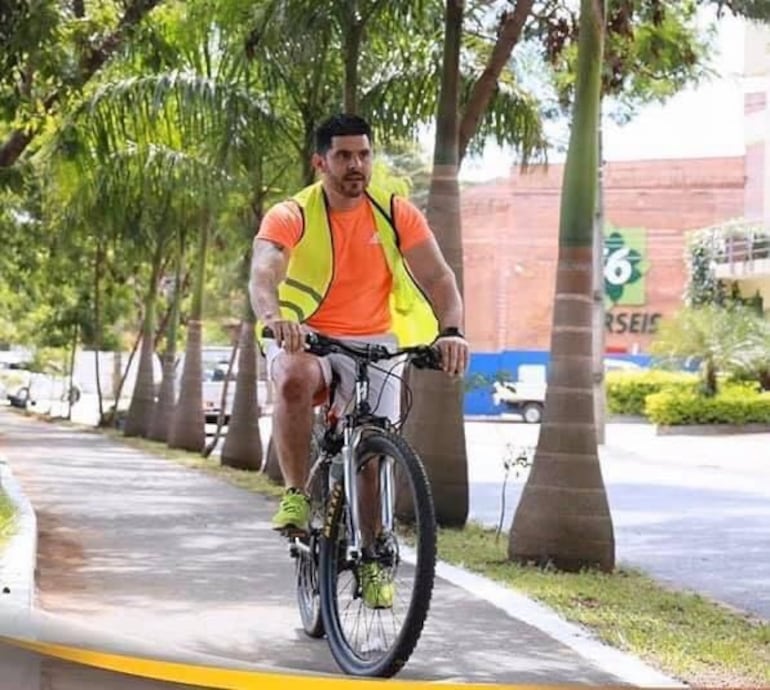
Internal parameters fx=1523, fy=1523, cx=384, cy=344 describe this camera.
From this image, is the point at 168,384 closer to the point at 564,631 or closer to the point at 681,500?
the point at 681,500

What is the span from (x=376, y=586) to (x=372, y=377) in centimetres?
52

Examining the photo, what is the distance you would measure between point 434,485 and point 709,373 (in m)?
1.64

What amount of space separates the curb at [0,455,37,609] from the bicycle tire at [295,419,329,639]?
2.34 ft

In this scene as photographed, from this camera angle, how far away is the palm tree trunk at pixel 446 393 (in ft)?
23.7

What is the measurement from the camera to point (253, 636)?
359 cm

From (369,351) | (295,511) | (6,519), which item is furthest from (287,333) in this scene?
(6,519)

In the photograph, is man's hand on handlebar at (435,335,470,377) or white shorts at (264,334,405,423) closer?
man's hand on handlebar at (435,335,470,377)

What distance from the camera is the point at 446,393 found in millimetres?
8195

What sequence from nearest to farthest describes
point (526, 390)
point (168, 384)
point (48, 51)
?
point (48, 51) < point (526, 390) < point (168, 384)

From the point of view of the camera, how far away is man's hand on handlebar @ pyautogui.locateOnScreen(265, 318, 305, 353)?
11.3 ft

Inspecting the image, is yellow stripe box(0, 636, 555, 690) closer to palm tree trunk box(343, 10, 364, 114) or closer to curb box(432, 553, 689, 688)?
curb box(432, 553, 689, 688)

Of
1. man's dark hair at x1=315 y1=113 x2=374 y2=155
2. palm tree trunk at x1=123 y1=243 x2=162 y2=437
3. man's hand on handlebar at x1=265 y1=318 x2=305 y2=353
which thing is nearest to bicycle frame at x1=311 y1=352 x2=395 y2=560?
man's hand on handlebar at x1=265 y1=318 x2=305 y2=353

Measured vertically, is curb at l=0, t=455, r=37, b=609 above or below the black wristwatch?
below

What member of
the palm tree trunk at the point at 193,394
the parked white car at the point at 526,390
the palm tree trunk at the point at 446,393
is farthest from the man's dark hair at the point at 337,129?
the palm tree trunk at the point at 193,394
